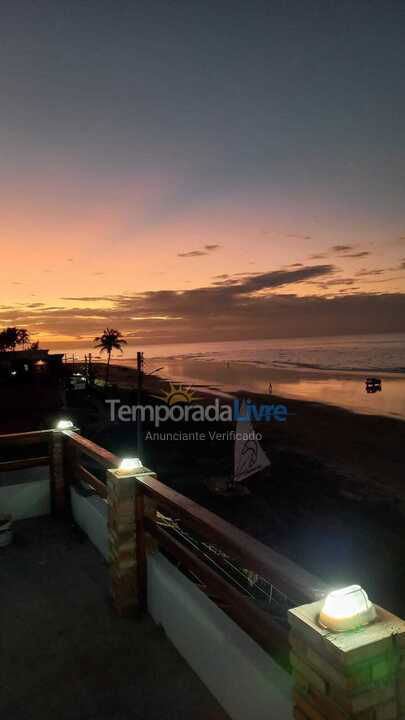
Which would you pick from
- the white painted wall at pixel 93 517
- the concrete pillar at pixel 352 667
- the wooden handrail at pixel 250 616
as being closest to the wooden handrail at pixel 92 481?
the white painted wall at pixel 93 517

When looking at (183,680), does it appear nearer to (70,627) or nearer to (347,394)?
(70,627)

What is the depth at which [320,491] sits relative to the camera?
15.8 meters

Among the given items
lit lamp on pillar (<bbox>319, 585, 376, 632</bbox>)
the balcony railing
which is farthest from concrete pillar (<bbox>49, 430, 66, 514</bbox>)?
lit lamp on pillar (<bbox>319, 585, 376, 632</bbox>)

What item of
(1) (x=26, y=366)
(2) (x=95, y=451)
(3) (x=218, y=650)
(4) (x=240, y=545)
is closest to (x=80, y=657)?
(3) (x=218, y=650)

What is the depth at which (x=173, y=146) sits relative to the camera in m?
13.2

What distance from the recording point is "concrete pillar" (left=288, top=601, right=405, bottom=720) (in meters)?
1.48

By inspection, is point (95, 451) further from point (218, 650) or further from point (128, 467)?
point (218, 650)

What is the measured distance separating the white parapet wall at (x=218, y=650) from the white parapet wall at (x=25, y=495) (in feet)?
10.3

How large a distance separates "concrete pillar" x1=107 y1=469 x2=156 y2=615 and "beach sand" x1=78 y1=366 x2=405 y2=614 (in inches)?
269

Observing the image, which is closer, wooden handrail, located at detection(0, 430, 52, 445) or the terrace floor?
the terrace floor

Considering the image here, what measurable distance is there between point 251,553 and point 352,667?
799mm

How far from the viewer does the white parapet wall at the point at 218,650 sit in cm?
229

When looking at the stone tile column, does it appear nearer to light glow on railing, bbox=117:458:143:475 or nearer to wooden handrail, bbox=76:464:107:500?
wooden handrail, bbox=76:464:107:500

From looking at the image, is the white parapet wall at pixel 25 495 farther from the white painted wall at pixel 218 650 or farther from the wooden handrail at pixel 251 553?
the wooden handrail at pixel 251 553
